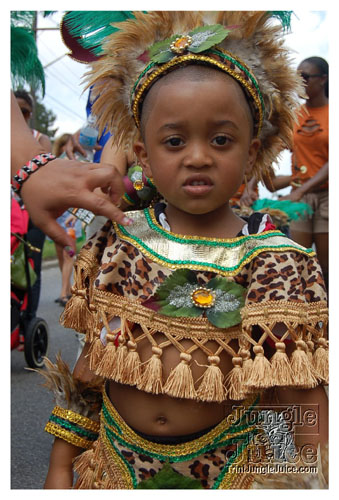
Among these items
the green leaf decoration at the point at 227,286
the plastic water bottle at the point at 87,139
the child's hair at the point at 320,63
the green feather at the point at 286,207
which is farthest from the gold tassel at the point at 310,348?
the child's hair at the point at 320,63

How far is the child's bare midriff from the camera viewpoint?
A: 1.56m

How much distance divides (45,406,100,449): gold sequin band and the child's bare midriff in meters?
0.28

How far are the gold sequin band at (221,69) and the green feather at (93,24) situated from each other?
342 mm

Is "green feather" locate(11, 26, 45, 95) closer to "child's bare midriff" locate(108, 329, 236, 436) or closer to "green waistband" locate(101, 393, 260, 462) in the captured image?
"child's bare midriff" locate(108, 329, 236, 436)

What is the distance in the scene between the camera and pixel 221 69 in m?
1.55

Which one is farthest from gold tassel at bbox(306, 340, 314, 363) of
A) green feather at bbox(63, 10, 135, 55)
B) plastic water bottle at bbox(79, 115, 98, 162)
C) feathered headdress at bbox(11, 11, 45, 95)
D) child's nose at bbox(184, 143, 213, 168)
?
plastic water bottle at bbox(79, 115, 98, 162)

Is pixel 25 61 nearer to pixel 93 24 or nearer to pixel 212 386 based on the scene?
pixel 93 24

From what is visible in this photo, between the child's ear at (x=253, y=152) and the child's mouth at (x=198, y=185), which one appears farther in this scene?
the child's ear at (x=253, y=152)

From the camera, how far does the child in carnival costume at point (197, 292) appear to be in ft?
4.87

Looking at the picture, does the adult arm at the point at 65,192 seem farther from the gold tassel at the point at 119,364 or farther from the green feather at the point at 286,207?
the green feather at the point at 286,207

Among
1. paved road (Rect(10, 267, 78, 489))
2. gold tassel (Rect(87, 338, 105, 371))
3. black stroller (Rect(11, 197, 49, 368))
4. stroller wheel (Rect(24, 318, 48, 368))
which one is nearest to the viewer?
gold tassel (Rect(87, 338, 105, 371))

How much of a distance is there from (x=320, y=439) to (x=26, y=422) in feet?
8.69

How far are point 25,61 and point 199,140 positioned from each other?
5.67 feet

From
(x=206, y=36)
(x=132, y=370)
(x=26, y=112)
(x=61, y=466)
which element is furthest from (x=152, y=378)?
(x=26, y=112)
